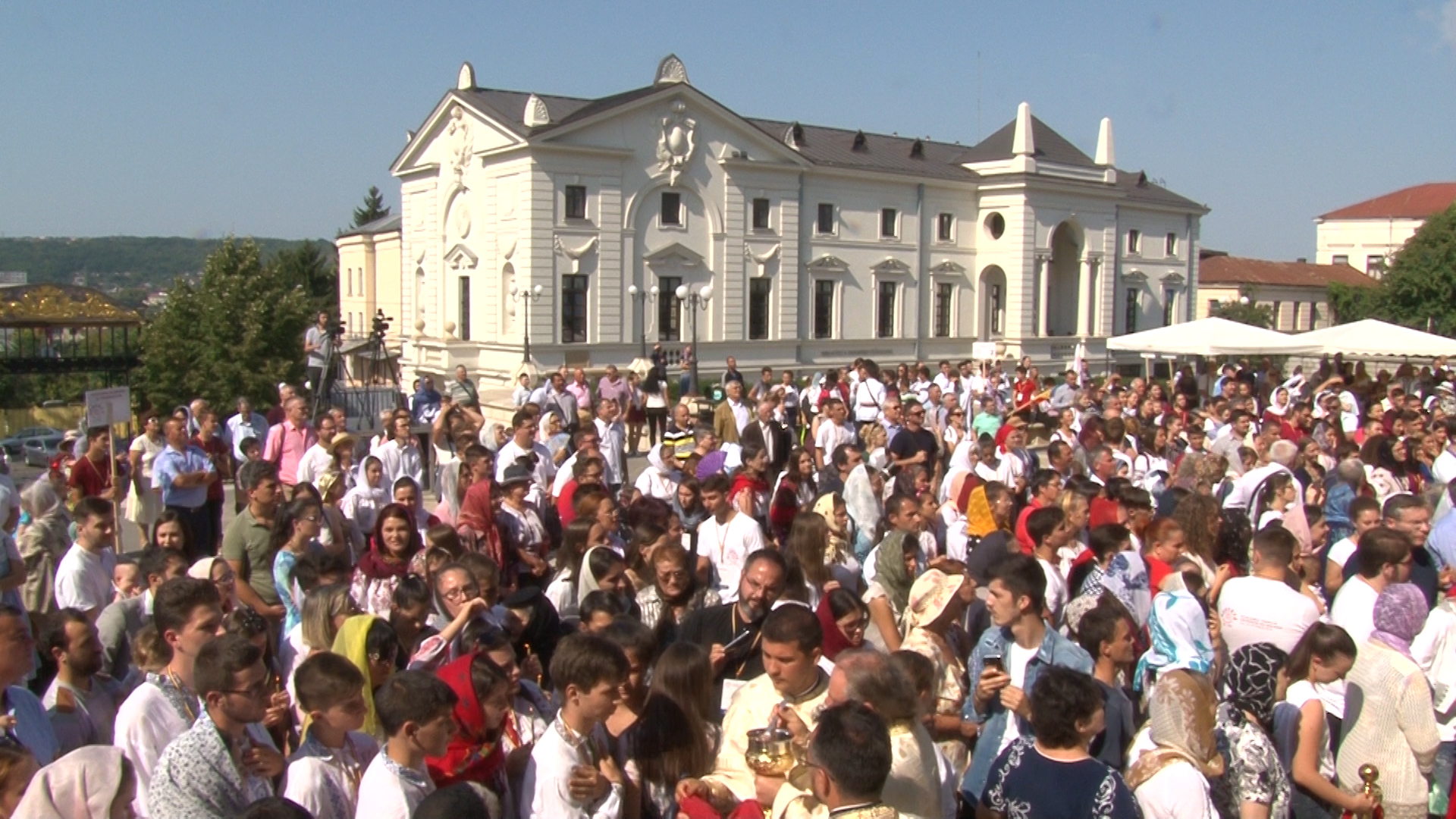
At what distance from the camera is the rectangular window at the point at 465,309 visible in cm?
3797

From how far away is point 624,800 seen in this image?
409cm

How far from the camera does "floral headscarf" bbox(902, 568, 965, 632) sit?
17.3 ft

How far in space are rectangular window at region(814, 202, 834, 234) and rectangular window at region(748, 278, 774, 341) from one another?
308 cm

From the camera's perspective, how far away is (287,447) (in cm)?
1052

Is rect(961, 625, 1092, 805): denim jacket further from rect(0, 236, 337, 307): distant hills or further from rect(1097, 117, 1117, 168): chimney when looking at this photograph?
rect(0, 236, 337, 307): distant hills

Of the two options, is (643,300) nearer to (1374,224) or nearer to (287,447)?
(287,447)

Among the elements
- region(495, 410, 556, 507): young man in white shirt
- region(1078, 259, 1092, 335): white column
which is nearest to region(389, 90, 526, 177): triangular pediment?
region(495, 410, 556, 507): young man in white shirt

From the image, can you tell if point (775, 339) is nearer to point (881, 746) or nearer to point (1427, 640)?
point (1427, 640)

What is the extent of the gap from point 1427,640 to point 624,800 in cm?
427

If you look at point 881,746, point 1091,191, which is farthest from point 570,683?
point 1091,191

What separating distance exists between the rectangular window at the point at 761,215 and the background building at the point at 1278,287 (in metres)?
38.4

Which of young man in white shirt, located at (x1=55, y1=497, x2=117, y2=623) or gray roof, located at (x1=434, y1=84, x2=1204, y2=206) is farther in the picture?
gray roof, located at (x1=434, y1=84, x2=1204, y2=206)

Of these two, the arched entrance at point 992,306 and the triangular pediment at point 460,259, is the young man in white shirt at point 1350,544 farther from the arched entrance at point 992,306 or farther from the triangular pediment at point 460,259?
the arched entrance at point 992,306

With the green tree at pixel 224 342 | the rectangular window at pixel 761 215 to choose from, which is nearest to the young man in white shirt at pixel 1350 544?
the rectangular window at pixel 761 215
